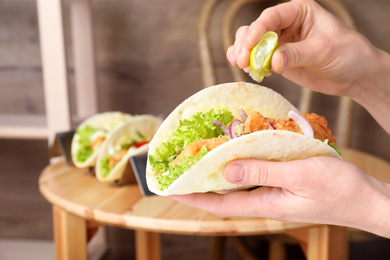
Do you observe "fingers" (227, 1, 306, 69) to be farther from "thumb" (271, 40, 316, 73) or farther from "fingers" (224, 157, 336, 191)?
"fingers" (224, 157, 336, 191)

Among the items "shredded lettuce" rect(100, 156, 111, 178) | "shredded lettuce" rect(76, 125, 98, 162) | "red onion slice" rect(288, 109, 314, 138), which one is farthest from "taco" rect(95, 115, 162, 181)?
"red onion slice" rect(288, 109, 314, 138)

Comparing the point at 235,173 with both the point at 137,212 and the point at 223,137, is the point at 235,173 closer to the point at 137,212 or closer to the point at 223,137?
the point at 223,137

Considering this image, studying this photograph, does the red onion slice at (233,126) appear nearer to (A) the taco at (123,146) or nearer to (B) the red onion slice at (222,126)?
(B) the red onion slice at (222,126)

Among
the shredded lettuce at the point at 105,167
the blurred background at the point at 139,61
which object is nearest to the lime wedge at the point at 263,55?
the shredded lettuce at the point at 105,167

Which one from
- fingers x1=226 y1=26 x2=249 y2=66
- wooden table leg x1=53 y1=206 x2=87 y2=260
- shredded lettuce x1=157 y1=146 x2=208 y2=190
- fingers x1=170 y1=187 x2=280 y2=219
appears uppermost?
fingers x1=226 y1=26 x2=249 y2=66

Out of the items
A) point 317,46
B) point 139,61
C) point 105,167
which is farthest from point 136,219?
point 139,61

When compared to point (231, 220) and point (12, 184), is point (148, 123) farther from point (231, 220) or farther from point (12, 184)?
point (12, 184)
